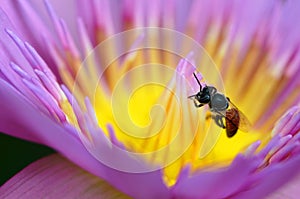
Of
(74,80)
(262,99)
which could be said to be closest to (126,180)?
(74,80)

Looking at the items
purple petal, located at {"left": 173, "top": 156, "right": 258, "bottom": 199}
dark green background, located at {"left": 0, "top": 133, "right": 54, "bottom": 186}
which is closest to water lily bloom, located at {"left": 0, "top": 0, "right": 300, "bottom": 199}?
purple petal, located at {"left": 173, "top": 156, "right": 258, "bottom": 199}

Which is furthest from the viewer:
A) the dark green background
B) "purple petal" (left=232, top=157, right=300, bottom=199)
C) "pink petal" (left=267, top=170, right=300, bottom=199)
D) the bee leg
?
the dark green background

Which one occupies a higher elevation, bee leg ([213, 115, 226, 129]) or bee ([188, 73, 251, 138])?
bee ([188, 73, 251, 138])

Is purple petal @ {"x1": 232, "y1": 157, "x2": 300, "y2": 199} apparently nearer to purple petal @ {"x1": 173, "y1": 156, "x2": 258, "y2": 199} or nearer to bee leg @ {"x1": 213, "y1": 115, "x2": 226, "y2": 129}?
purple petal @ {"x1": 173, "y1": 156, "x2": 258, "y2": 199}

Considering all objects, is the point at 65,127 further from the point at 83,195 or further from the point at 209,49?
the point at 209,49

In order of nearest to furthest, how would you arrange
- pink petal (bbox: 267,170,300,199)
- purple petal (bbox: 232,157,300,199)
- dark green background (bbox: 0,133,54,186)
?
purple petal (bbox: 232,157,300,199) → pink petal (bbox: 267,170,300,199) → dark green background (bbox: 0,133,54,186)

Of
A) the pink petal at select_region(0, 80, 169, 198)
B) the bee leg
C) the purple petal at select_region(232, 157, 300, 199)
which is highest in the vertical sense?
the pink petal at select_region(0, 80, 169, 198)
